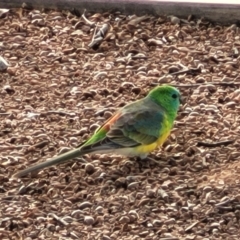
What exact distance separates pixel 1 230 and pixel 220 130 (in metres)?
1.86

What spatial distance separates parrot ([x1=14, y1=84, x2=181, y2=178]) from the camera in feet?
23.2

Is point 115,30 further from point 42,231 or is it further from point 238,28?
point 42,231

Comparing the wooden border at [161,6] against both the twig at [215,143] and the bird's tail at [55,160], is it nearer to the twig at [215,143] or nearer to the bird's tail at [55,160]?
the twig at [215,143]

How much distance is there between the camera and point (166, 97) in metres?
7.44

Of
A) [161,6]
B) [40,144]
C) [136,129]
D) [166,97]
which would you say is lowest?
[40,144]

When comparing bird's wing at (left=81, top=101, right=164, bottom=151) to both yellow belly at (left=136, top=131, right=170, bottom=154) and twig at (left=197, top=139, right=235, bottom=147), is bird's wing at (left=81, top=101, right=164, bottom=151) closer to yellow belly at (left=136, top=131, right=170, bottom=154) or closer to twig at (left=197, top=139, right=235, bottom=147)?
yellow belly at (left=136, top=131, right=170, bottom=154)

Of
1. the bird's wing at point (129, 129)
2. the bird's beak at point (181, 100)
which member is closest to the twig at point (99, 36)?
the bird's beak at point (181, 100)

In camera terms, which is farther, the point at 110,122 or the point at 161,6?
the point at 161,6

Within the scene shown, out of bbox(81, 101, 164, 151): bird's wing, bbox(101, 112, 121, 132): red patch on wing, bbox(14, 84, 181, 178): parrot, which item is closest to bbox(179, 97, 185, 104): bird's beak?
bbox(14, 84, 181, 178): parrot

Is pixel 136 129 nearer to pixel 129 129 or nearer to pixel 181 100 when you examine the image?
pixel 129 129

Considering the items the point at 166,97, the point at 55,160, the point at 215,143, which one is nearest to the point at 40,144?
the point at 55,160

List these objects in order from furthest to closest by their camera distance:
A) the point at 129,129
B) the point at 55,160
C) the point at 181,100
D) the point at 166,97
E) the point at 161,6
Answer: the point at 161,6, the point at 181,100, the point at 166,97, the point at 129,129, the point at 55,160

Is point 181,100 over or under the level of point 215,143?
over

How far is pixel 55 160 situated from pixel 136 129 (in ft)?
2.04
